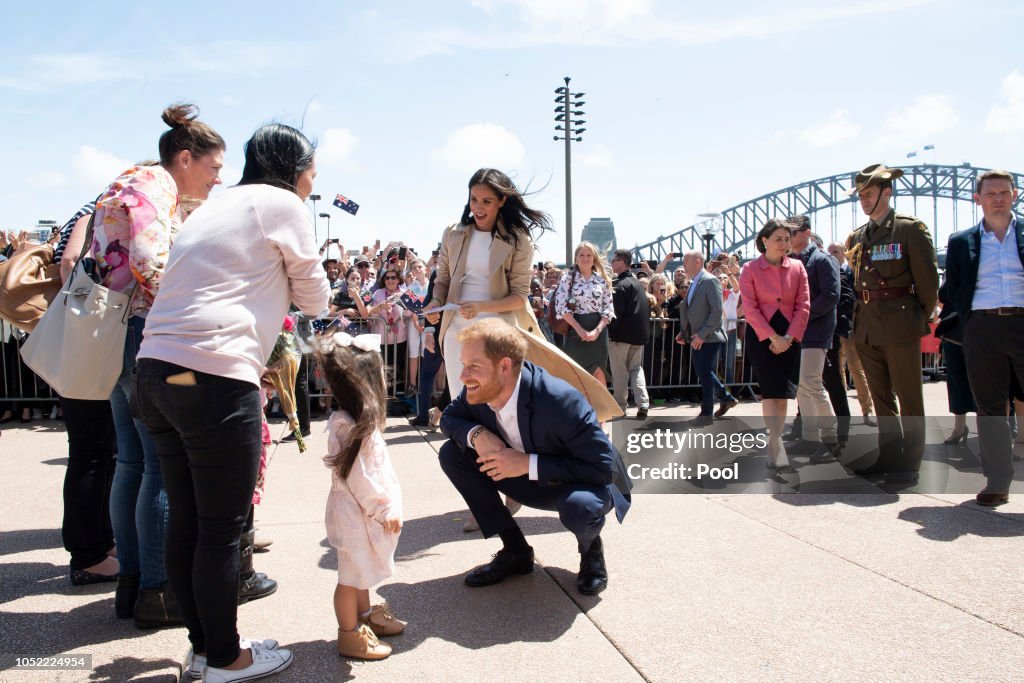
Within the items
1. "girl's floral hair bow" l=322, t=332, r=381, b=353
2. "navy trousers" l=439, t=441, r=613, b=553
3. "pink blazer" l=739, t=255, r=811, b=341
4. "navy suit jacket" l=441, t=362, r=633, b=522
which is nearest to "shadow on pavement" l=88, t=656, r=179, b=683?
"girl's floral hair bow" l=322, t=332, r=381, b=353

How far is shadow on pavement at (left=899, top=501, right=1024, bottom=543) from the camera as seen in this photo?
14.1 feet

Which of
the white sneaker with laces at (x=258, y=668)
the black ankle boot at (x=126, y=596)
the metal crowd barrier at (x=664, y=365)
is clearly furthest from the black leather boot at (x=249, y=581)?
the metal crowd barrier at (x=664, y=365)

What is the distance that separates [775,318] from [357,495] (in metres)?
4.29

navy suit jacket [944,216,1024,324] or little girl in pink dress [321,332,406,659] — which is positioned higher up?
navy suit jacket [944,216,1024,324]

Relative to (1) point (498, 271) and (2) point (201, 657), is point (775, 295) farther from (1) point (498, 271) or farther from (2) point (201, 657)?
(2) point (201, 657)

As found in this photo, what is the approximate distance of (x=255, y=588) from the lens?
3502mm

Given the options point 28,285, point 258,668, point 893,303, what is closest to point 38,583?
point 28,285

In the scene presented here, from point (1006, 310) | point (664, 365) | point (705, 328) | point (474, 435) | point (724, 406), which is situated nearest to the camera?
point (474, 435)

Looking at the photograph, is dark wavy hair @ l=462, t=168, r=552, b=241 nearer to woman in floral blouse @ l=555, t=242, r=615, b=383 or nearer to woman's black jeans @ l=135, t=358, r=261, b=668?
woman's black jeans @ l=135, t=358, r=261, b=668

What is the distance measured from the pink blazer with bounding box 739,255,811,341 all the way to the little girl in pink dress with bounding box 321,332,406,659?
3943 mm

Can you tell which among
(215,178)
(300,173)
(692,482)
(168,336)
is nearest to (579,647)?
(168,336)

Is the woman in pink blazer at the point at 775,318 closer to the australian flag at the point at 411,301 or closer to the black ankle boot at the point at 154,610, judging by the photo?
the black ankle boot at the point at 154,610

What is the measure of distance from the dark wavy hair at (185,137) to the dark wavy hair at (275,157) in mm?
668

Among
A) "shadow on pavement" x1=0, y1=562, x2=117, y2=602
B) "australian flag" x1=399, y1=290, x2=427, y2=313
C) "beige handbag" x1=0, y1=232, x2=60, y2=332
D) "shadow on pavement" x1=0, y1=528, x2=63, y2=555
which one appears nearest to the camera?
"shadow on pavement" x1=0, y1=562, x2=117, y2=602
